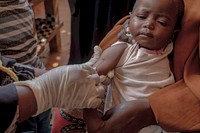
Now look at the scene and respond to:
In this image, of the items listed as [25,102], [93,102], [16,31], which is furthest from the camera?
[16,31]

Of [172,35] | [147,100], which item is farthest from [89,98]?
[172,35]

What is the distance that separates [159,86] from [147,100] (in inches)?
2.6

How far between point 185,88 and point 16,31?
2.71 ft

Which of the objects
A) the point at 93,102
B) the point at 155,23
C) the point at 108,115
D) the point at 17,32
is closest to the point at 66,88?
the point at 93,102

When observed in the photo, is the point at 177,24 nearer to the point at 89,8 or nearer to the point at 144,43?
A: the point at 144,43

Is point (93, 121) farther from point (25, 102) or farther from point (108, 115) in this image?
point (25, 102)

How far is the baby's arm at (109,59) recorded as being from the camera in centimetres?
93

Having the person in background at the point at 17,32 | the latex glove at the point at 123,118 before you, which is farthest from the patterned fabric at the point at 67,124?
the person in background at the point at 17,32

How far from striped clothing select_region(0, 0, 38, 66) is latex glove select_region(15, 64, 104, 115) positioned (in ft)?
2.09

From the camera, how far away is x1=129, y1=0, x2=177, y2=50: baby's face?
0.92 m

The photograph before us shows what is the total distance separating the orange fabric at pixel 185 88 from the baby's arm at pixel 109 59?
0.52ft

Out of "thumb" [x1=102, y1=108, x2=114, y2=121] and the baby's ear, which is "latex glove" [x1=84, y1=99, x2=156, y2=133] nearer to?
"thumb" [x1=102, y1=108, x2=114, y2=121]

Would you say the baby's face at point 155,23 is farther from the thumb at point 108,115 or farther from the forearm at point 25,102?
the forearm at point 25,102

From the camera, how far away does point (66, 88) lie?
0.76m
